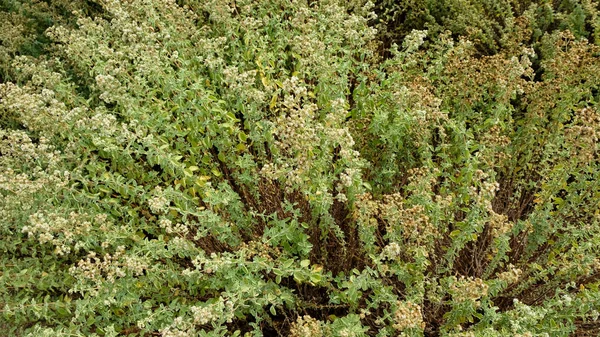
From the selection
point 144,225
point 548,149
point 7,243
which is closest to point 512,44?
point 548,149

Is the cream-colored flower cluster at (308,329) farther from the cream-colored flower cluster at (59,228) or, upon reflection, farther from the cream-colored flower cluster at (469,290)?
the cream-colored flower cluster at (59,228)

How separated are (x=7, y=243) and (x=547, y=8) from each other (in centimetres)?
456

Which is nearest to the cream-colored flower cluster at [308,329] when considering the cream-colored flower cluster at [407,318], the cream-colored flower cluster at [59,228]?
the cream-colored flower cluster at [407,318]

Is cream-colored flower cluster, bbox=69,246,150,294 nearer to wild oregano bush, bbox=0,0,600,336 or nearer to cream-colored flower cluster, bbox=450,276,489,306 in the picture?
wild oregano bush, bbox=0,0,600,336

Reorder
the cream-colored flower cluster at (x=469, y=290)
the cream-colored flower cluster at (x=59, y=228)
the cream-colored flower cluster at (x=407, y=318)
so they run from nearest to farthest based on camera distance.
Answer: the cream-colored flower cluster at (x=407, y=318), the cream-colored flower cluster at (x=469, y=290), the cream-colored flower cluster at (x=59, y=228)

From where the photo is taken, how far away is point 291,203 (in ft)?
10.4

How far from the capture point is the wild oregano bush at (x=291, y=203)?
8.41 feet

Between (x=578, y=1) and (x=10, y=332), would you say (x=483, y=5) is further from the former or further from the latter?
(x=10, y=332)

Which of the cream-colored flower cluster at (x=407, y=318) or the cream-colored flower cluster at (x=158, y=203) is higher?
the cream-colored flower cluster at (x=158, y=203)

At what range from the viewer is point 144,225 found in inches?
122

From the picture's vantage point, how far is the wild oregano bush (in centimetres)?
256

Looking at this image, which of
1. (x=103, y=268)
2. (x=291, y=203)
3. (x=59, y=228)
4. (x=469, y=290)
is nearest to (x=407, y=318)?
(x=469, y=290)

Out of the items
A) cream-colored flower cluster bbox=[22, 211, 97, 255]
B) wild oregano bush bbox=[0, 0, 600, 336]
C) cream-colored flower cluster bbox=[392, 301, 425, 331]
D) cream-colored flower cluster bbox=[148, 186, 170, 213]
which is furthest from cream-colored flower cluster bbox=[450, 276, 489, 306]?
cream-colored flower cluster bbox=[22, 211, 97, 255]

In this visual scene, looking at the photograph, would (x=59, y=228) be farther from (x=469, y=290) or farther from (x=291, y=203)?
(x=469, y=290)
